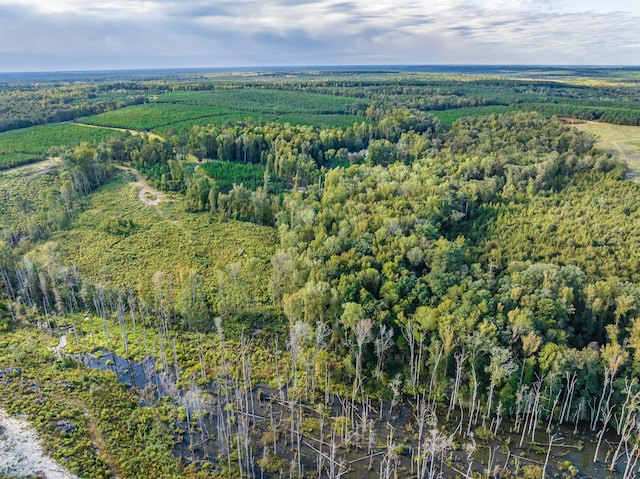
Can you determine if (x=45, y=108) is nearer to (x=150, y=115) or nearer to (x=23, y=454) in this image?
(x=150, y=115)

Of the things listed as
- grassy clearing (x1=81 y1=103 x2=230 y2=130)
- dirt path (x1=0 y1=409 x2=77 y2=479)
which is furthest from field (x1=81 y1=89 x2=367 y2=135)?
dirt path (x1=0 y1=409 x2=77 y2=479)

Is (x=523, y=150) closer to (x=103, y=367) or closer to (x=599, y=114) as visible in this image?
(x=599, y=114)

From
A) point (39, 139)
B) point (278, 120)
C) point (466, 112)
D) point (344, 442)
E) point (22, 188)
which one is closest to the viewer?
point (344, 442)

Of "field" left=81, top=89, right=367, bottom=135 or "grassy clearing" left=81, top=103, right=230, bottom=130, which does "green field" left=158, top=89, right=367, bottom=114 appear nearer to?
"field" left=81, top=89, right=367, bottom=135

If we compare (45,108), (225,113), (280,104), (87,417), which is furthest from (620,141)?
(45,108)

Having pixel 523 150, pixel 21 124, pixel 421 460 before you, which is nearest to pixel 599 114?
pixel 523 150
